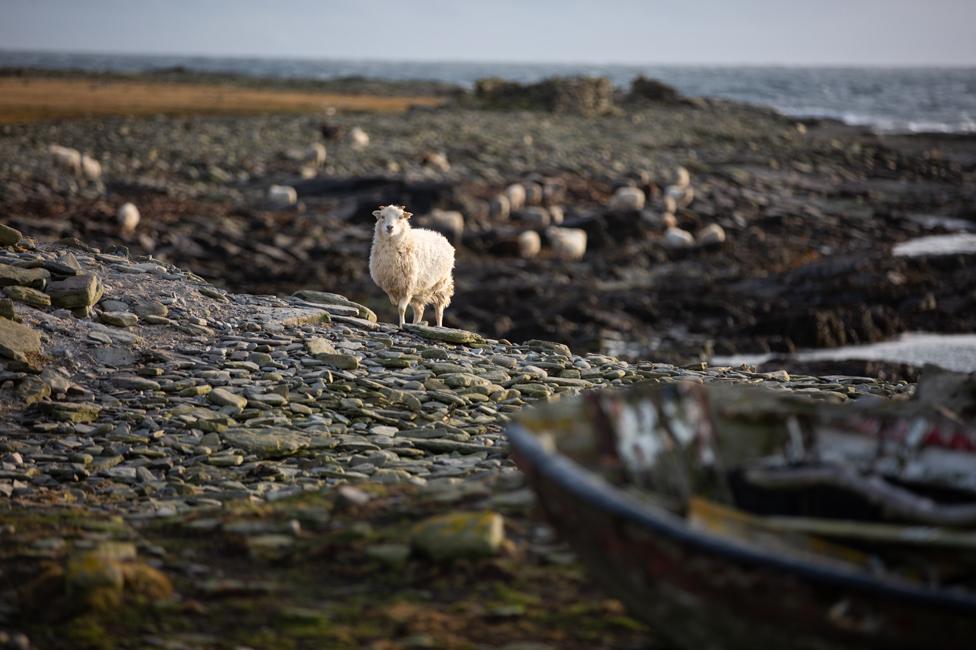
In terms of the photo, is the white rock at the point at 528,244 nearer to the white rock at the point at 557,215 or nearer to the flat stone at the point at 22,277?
the white rock at the point at 557,215

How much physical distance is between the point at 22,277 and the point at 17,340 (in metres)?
1.47

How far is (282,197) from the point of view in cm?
2711

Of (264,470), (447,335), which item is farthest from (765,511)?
(447,335)

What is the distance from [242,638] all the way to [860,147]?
4665cm

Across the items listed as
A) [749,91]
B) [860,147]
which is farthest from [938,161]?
[749,91]

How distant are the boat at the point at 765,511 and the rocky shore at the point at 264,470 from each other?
82 cm

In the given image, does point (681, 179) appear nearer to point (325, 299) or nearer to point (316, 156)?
point (316, 156)

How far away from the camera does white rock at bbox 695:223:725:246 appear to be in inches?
993

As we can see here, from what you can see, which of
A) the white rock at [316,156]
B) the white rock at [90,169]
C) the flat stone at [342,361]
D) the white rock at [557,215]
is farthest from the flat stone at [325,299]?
the white rock at [316,156]

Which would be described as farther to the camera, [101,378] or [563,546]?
[101,378]

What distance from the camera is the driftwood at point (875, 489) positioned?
468 centimetres

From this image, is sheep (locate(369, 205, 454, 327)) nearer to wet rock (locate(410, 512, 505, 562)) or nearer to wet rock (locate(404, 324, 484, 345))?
wet rock (locate(404, 324, 484, 345))

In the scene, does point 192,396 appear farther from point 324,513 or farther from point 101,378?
point 324,513

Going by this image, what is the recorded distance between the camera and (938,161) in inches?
1734
